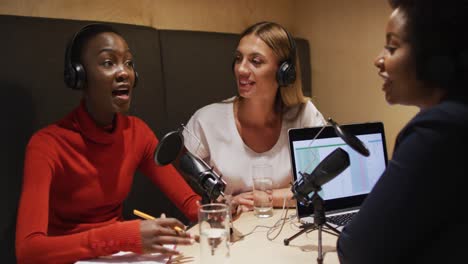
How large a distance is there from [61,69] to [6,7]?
1.02ft

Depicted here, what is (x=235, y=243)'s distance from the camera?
1119 millimetres

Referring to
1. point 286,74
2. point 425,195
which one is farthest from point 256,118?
point 425,195

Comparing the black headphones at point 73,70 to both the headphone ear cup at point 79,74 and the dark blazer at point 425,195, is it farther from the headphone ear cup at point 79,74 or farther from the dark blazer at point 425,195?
the dark blazer at point 425,195

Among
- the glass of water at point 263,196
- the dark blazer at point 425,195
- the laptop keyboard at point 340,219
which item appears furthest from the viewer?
the glass of water at point 263,196

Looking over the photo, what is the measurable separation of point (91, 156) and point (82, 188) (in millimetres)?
100

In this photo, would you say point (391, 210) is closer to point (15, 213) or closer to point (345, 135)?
point (345, 135)

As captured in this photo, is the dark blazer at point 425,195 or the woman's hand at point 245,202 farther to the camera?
the woman's hand at point 245,202

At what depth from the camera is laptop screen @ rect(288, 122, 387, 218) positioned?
1278 mm

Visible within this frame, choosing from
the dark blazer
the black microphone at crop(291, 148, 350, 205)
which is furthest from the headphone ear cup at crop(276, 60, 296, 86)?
the dark blazer

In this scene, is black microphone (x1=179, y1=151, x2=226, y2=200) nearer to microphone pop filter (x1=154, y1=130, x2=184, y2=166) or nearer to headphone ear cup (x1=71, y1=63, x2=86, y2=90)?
microphone pop filter (x1=154, y1=130, x2=184, y2=166)

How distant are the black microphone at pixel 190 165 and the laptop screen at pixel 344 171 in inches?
12.1

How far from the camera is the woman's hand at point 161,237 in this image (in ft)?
3.25

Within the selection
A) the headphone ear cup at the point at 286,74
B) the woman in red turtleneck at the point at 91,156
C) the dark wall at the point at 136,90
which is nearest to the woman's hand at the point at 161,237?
the woman in red turtleneck at the point at 91,156

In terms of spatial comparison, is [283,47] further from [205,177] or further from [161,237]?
[161,237]
